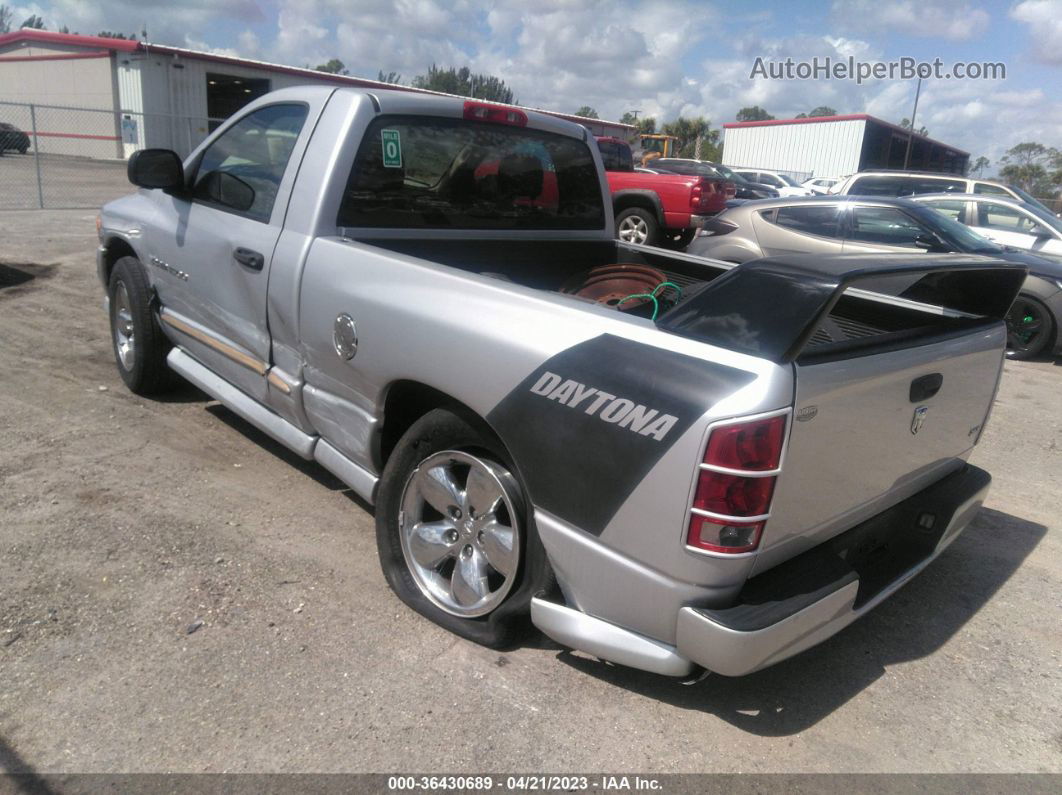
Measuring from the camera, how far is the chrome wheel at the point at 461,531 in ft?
9.01

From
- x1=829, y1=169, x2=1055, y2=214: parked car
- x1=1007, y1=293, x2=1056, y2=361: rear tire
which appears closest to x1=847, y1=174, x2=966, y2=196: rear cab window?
x1=829, y1=169, x2=1055, y2=214: parked car

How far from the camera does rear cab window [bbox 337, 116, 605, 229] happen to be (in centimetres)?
357

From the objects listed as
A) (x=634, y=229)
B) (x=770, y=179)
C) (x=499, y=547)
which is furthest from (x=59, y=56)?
(x=499, y=547)

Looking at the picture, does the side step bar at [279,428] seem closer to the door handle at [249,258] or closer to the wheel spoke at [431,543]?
the wheel spoke at [431,543]

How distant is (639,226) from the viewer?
42.9 ft

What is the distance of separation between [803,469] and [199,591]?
2.31 metres

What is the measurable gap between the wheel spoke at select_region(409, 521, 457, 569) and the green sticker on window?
1.63 metres

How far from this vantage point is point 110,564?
3291 millimetres

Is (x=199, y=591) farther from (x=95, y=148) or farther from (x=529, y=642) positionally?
(x=95, y=148)

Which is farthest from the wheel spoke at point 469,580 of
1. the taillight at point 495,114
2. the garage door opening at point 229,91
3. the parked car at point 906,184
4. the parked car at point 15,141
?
the garage door opening at point 229,91

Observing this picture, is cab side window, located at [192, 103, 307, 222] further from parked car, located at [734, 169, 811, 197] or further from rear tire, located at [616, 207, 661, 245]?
parked car, located at [734, 169, 811, 197]

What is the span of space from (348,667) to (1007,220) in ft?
33.9

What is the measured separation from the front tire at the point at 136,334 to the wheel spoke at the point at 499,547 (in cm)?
293

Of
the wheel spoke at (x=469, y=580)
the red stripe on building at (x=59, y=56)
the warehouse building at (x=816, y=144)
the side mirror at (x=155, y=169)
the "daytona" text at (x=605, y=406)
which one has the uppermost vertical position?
the red stripe on building at (x=59, y=56)
